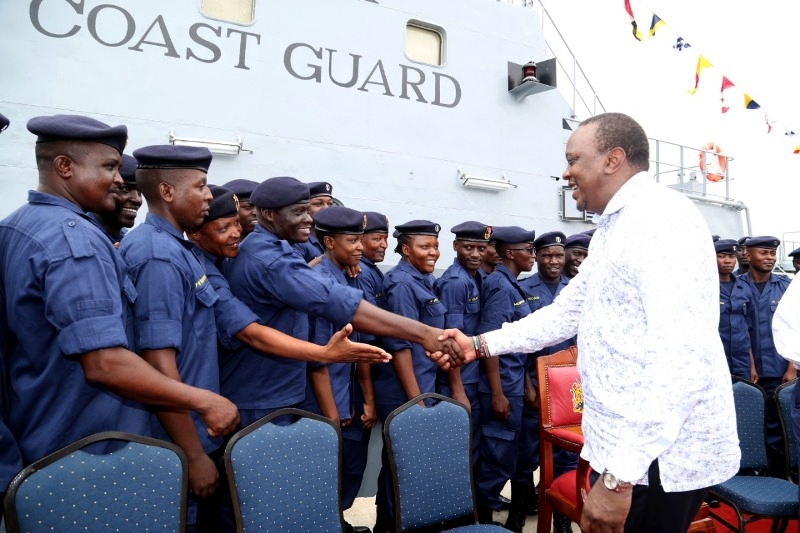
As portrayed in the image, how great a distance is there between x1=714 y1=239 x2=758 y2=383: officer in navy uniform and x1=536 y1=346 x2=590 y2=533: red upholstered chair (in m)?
2.75

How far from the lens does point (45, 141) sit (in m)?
1.81

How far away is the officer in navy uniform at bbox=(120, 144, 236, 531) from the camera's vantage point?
6.49 feet

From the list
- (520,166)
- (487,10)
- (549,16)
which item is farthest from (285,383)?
(549,16)

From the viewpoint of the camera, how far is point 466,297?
13.5 feet

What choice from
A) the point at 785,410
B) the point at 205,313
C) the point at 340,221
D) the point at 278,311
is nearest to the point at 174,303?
the point at 205,313

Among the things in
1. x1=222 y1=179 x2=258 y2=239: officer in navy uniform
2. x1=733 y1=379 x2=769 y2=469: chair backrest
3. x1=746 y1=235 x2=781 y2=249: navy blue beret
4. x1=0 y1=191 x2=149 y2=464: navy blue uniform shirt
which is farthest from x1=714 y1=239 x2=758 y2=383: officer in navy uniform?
x1=0 y1=191 x2=149 y2=464: navy blue uniform shirt

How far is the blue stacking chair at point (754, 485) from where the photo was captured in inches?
119

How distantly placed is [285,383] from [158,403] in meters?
0.96

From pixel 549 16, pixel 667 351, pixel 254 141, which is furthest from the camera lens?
pixel 549 16

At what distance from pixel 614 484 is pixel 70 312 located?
5.25ft

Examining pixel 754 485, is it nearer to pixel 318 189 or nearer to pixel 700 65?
pixel 318 189

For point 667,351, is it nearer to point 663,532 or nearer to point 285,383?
point 663,532

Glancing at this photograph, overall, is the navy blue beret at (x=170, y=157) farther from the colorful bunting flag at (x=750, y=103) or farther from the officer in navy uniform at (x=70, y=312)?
the colorful bunting flag at (x=750, y=103)

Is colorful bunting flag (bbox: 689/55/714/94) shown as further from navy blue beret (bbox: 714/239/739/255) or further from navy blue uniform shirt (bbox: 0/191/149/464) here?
navy blue uniform shirt (bbox: 0/191/149/464)
